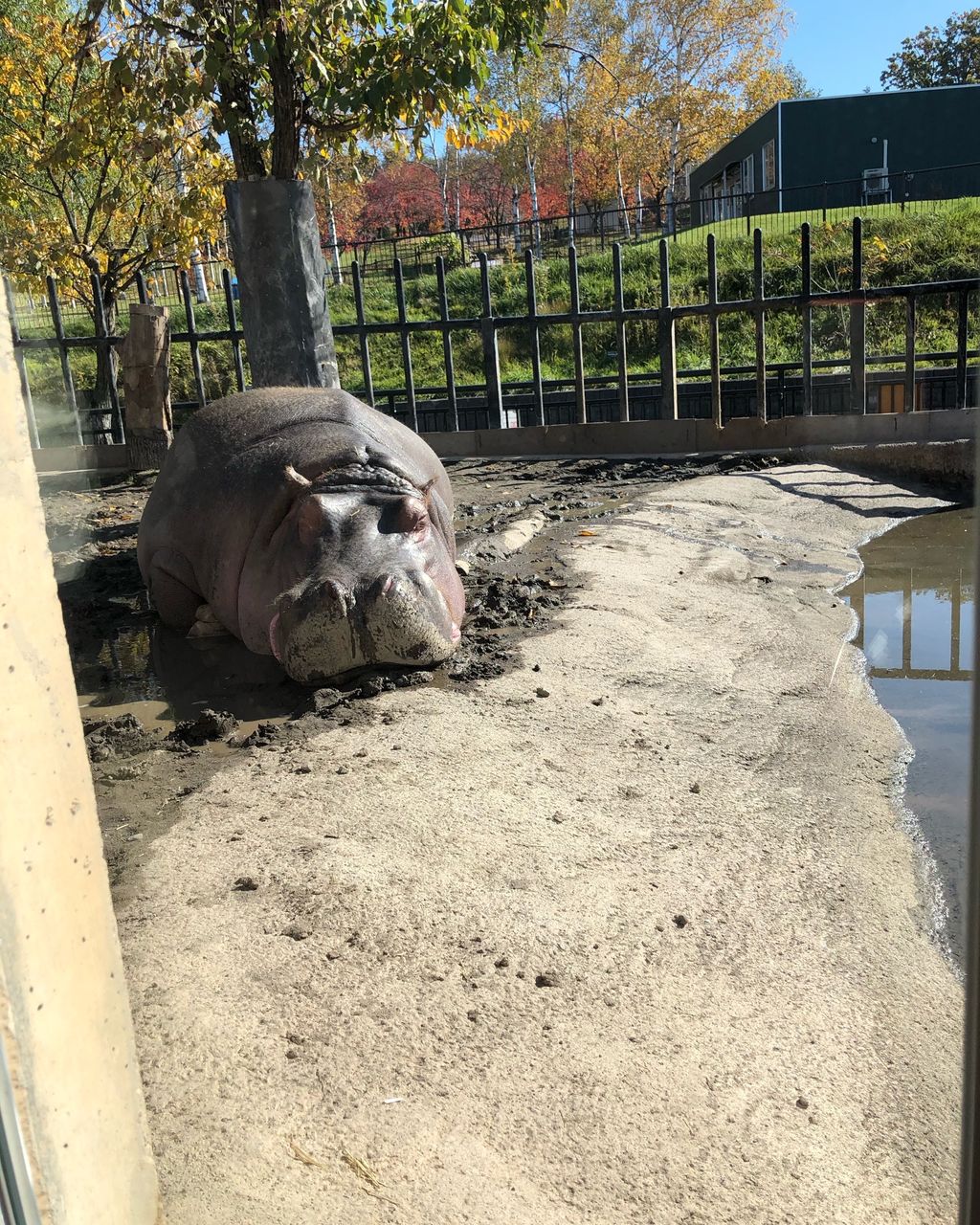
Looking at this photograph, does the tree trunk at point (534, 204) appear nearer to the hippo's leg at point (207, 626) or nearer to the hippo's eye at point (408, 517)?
the hippo's leg at point (207, 626)

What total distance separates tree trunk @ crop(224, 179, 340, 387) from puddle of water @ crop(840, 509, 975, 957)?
4283 millimetres

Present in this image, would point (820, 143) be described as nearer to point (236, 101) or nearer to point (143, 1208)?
point (236, 101)

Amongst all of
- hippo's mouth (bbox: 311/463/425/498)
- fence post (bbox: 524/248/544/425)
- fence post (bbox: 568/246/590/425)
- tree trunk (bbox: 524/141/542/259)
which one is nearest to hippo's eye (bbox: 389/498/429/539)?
hippo's mouth (bbox: 311/463/425/498)

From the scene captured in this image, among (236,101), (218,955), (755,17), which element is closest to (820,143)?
(755,17)

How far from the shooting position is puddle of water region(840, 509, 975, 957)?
139 inches

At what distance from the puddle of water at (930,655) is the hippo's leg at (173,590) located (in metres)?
3.63

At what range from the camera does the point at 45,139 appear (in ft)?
50.1

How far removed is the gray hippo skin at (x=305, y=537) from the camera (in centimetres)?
486

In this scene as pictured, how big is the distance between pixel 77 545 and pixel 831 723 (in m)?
6.04

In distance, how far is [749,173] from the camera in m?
37.1

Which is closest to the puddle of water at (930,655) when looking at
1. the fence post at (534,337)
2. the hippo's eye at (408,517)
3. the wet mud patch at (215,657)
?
the wet mud patch at (215,657)

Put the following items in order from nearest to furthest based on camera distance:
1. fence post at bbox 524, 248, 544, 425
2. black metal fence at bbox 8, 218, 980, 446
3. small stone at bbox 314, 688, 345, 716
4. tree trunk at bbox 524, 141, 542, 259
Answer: small stone at bbox 314, 688, 345, 716 < black metal fence at bbox 8, 218, 980, 446 < fence post at bbox 524, 248, 544, 425 < tree trunk at bbox 524, 141, 542, 259

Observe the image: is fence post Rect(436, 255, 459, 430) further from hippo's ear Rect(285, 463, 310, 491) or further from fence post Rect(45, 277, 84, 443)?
hippo's ear Rect(285, 463, 310, 491)

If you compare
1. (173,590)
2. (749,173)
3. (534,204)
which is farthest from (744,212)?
(173,590)
